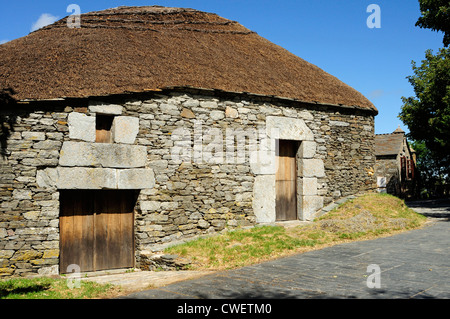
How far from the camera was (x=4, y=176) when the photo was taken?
6648 mm

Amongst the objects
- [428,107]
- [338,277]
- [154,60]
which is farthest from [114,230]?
[428,107]

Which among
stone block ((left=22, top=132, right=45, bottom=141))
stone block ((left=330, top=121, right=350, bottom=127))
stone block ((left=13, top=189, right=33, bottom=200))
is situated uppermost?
stone block ((left=330, top=121, right=350, bottom=127))

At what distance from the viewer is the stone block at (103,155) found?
7090mm

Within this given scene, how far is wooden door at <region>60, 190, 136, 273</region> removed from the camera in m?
7.32

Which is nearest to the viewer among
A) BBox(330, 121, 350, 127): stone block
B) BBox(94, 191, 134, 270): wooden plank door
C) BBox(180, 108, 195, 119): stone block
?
BBox(94, 191, 134, 270): wooden plank door

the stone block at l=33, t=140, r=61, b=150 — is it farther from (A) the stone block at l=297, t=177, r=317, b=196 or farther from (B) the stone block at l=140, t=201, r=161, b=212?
(A) the stone block at l=297, t=177, r=317, b=196

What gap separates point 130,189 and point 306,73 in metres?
6.09

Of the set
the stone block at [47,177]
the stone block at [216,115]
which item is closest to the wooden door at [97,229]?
the stone block at [47,177]

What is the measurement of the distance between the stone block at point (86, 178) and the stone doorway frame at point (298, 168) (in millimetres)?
3208

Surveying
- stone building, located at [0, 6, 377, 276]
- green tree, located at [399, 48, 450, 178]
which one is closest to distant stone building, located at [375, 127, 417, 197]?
green tree, located at [399, 48, 450, 178]

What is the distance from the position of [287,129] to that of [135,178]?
155 inches

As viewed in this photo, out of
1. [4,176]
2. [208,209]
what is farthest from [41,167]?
[208,209]

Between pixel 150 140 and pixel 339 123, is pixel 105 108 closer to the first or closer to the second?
pixel 150 140

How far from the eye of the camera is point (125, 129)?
763 centimetres
